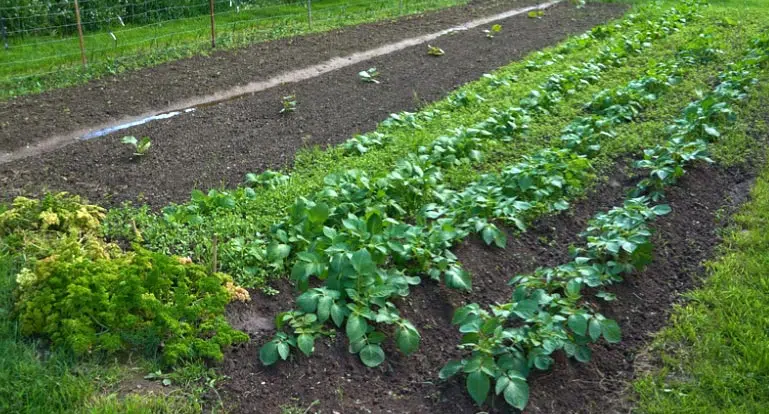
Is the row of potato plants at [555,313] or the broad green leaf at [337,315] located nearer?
the row of potato plants at [555,313]

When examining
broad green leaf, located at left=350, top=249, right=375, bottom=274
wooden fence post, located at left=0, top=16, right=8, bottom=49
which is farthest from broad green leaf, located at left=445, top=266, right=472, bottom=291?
wooden fence post, located at left=0, top=16, right=8, bottom=49

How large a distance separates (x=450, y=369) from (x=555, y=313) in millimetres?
719

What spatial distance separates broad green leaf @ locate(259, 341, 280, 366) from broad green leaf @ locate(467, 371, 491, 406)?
103 centimetres

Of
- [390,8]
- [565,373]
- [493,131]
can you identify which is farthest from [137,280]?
[390,8]

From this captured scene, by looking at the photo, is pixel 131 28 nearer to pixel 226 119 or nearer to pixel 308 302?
pixel 226 119

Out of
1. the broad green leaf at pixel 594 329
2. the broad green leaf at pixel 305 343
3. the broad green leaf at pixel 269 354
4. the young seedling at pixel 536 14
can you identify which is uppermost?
the young seedling at pixel 536 14

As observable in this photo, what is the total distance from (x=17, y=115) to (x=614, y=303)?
6.94 m

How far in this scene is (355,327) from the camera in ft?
13.8

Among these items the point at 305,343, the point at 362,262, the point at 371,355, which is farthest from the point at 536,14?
the point at 305,343

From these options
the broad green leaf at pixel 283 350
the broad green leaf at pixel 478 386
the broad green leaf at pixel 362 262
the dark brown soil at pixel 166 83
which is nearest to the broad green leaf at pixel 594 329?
the broad green leaf at pixel 478 386

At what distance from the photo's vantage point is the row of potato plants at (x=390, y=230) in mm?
4312

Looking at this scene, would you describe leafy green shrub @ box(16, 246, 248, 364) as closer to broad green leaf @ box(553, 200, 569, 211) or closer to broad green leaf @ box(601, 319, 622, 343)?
broad green leaf @ box(601, 319, 622, 343)

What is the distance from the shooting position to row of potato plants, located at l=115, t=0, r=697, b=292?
5137 mm

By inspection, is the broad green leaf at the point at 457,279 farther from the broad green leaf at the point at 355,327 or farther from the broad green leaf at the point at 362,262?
the broad green leaf at the point at 355,327
